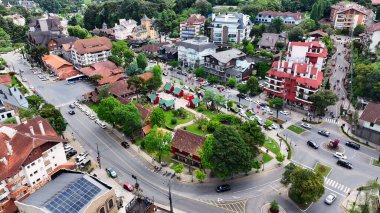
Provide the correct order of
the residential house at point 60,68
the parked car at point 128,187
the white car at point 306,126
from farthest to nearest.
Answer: the residential house at point 60,68 < the white car at point 306,126 < the parked car at point 128,187

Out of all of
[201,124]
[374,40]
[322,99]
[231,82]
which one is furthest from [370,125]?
[374,40]

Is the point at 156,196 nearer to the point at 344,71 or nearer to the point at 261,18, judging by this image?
the point at 344,71

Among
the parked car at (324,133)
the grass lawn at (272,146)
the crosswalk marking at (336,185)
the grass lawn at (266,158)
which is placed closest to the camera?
the crosswalk marking at (336,185)

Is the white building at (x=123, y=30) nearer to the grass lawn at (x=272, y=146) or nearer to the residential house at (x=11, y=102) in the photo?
the residential house at (x=11, y=102)

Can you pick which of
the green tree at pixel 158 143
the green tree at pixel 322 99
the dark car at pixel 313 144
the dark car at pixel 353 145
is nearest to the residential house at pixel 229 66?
the green tree at pixel 322 99

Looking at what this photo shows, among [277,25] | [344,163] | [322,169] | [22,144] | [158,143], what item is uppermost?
[277,25]

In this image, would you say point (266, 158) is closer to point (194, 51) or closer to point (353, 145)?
point (353, 145)
